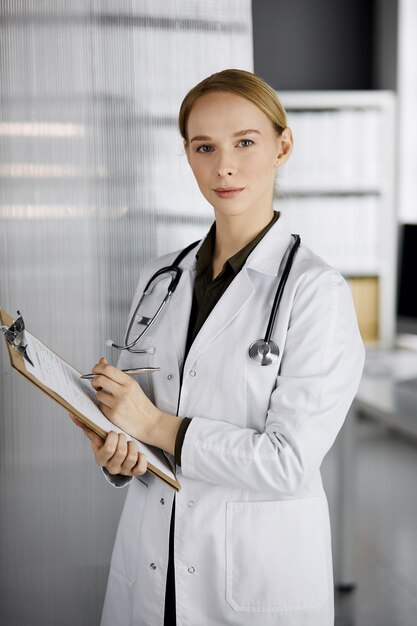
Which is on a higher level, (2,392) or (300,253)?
(300,253)

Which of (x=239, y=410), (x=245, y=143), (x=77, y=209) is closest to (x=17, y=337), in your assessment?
(x=239, y=410)

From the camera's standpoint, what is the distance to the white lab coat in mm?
1085

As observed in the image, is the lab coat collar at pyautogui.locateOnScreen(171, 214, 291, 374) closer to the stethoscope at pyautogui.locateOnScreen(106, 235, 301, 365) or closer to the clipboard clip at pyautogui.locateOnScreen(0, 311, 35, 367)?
the stethoscope at pyautogui.locateOnScreen(106, 235, 301, 365)

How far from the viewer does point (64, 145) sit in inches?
62.4

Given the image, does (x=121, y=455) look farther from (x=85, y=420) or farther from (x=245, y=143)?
(x=245, y=143)

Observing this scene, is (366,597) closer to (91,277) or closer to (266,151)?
(91,277)

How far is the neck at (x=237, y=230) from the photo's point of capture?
1234 millimetres

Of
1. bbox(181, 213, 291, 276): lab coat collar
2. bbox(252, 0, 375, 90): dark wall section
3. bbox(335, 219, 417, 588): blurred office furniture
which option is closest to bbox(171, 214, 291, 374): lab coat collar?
bbox(181, 213, 291, 276): lab coat collar

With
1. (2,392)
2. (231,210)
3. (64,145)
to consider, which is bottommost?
(2,392)

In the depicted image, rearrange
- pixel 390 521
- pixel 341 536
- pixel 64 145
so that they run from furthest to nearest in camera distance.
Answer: pixel 390 521, pixel 341 536, pixel 64 145

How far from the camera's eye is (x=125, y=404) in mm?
1116

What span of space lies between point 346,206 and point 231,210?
3.23 metres

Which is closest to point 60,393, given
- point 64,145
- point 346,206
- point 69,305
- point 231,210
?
point 231,210

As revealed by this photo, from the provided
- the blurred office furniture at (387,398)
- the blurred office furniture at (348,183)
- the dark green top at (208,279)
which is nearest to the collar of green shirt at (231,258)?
the dark green top at (208,279)
